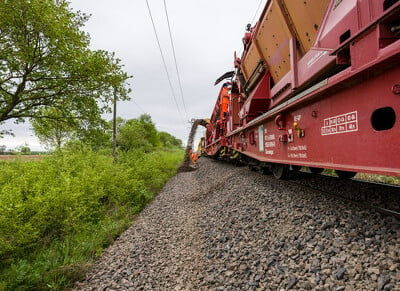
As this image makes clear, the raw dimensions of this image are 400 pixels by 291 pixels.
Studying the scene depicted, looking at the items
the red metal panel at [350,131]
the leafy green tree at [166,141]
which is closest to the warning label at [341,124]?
the red metal panel at [350,131]

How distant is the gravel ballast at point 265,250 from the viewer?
185 centimetres

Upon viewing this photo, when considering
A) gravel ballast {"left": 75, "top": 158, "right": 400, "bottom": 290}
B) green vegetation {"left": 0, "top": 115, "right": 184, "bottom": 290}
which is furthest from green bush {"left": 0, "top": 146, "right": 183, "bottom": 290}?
gravel ballast {"left": 75, "top": 158, "right": 400, "bottom": 290}

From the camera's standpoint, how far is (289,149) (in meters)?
3.19

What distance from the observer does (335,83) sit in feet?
6.20

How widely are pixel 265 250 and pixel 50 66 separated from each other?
43.0ft

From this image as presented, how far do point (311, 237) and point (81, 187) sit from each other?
5.07 meters

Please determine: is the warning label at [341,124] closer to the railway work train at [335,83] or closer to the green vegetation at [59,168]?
the railway work train at [335,83]

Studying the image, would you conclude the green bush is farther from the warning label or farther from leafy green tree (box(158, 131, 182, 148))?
leafy green tree (box(158, 131, 182, 148))

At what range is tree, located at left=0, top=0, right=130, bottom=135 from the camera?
Answer: 9664 mm

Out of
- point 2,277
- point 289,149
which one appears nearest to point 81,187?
point 2,277

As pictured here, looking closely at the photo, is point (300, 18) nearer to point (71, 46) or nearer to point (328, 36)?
point (328, 36)

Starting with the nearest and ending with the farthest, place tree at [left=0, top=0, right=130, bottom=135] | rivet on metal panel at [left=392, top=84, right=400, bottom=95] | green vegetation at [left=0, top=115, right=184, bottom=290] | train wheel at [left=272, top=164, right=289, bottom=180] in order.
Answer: rivet on metal panel at [left=392, top=84, right=400, bottom=95] → green vegetation at [left=0, top=115, right=184, bottom=290] → train wheel at [left=272, top=164, right=289, bottom=180] → tree at [left=0, top=0, right=130, bottom=135]

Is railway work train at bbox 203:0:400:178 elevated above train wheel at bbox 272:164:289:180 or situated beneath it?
elevated above

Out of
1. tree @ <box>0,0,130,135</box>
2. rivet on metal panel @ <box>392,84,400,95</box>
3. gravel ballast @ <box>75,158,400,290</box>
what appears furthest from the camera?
tree @ <box>0,0,130,135</box>
